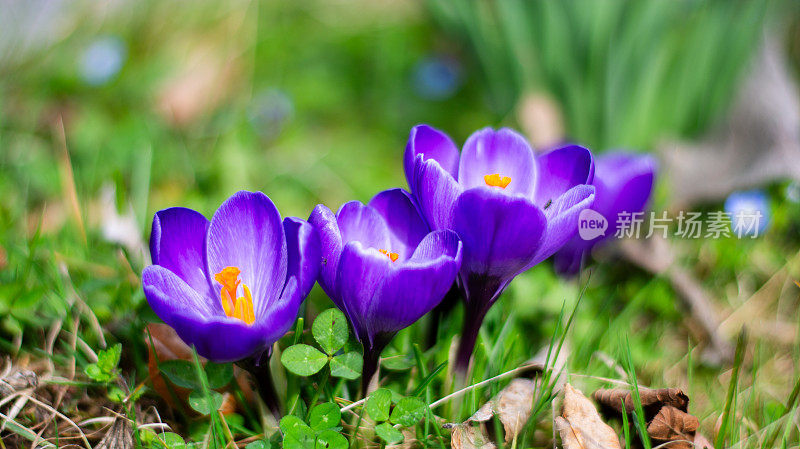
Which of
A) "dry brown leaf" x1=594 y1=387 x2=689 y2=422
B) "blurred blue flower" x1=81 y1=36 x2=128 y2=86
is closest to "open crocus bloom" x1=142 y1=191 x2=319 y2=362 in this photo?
"dry brown leaf" x1=594 y1=387 x2=689 y2=422

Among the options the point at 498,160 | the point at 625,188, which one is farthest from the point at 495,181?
the point at 625,188

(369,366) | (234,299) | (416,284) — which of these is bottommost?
(369,366)

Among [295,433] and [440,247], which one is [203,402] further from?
[440,247]

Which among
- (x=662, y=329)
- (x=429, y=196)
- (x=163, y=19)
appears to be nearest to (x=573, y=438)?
(x=429, y=196)

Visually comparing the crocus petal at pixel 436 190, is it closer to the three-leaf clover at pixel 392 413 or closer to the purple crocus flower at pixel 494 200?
the purple crocus flower at pixel 494 200

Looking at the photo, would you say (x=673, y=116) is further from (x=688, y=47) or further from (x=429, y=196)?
(x=429, y=196)

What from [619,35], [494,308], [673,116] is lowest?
[494,308]
